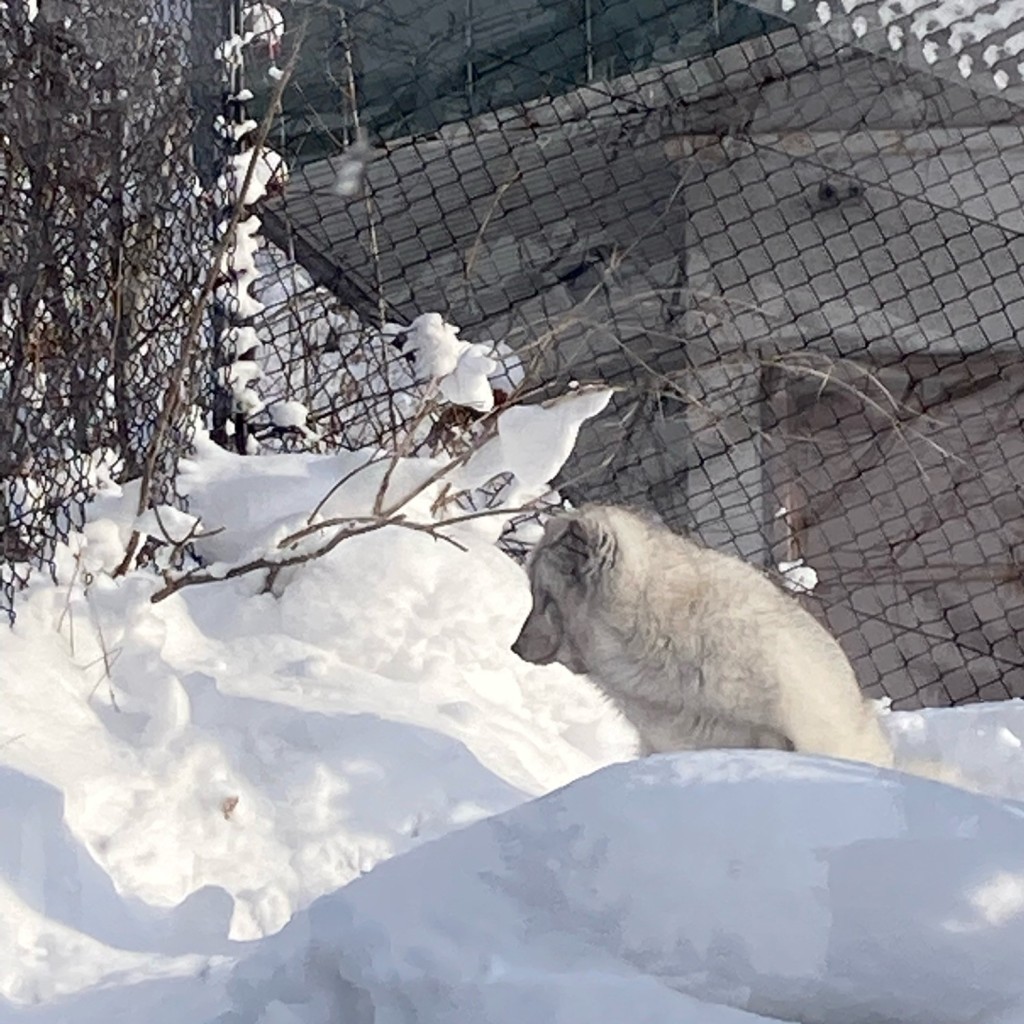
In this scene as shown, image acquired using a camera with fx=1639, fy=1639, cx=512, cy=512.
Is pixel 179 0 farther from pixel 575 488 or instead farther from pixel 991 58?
pixel 991 58

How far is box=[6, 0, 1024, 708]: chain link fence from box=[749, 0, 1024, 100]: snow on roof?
1cm

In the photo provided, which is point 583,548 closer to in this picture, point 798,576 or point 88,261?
→ point 88,261

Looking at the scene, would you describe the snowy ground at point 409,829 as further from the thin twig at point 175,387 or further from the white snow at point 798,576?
the white snow at point 798,576

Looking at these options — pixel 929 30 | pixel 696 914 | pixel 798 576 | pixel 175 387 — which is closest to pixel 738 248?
pixel 929 30

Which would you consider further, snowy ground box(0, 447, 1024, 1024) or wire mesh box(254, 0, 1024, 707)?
wire mesh box(254, 0, 1024, 707)

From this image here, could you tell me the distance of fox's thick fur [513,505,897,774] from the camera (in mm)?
4191

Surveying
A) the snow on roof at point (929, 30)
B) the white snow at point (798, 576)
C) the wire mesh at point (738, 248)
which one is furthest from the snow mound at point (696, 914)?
the snow on roof at point (929, 30)

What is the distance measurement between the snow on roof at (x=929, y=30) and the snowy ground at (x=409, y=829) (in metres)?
2.70

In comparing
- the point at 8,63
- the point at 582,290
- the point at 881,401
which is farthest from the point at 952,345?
the point at 8,63

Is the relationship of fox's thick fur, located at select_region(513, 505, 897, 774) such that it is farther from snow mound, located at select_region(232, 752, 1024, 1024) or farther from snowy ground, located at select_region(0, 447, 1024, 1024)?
snow mound, located at select_region(232, 752, 1024, 1024)

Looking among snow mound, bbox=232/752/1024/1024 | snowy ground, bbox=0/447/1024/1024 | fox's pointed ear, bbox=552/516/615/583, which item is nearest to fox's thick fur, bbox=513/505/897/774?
fox's pointed ear, bbox=552/516/615/583

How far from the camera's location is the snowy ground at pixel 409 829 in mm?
1934

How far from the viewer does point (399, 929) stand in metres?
2.04

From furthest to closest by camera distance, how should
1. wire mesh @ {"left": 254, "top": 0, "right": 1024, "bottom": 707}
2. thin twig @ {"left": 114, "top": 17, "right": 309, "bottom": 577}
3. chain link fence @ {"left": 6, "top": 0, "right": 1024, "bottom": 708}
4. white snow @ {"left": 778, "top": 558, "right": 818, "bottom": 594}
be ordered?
1. white snow @ {"left": 778, "top": 558, "right": 818, "bottom": 594}
2. wire mesh @ {"left": 254, "top": 0, "right": 1024, "bottom": 707}
3. chain link fence @ {"left": 6, "top": 0, "right": 1024, "bottom": 708}
4. thin twig @ {"left": 114, "top": 17, "right": 309, "bottom": 577}
